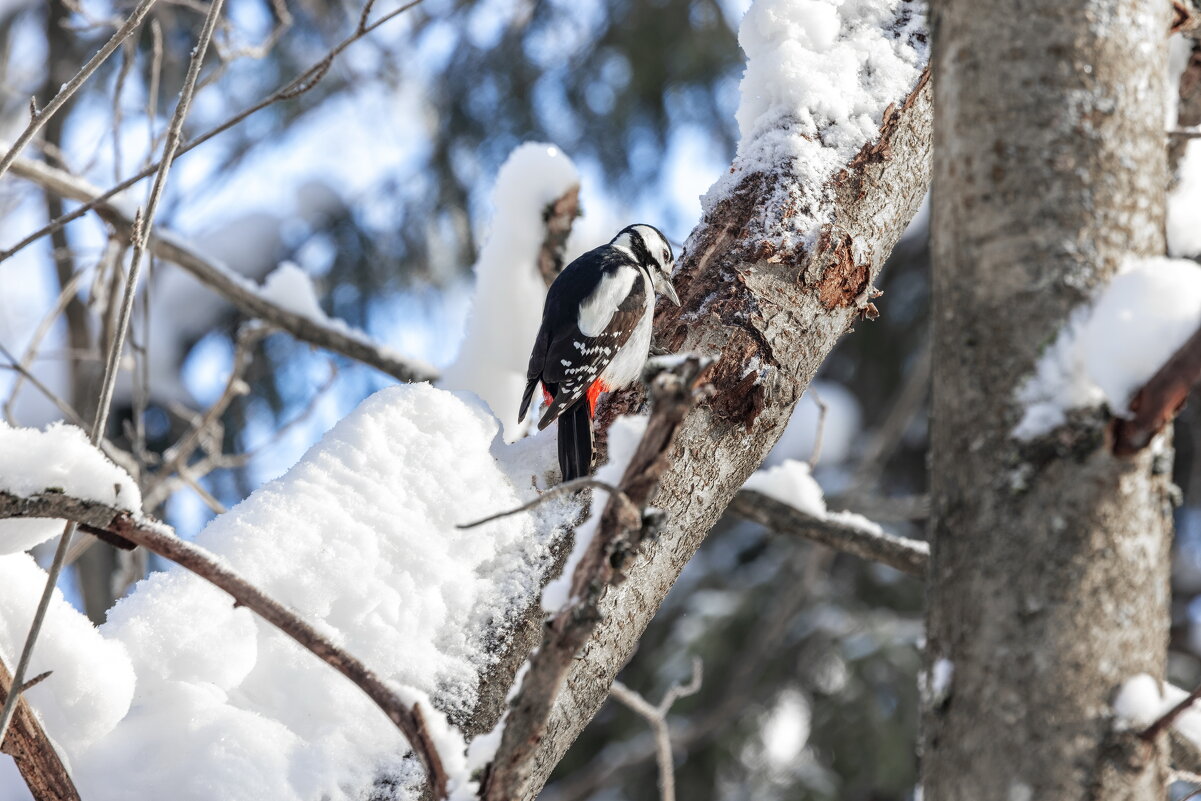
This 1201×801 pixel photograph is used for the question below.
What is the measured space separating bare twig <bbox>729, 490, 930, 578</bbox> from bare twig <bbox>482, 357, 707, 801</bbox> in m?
1.62

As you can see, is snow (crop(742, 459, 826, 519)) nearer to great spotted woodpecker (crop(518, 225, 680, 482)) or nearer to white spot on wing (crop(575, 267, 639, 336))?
great spotted woodpecker (crop(518, 225, 680, 482))

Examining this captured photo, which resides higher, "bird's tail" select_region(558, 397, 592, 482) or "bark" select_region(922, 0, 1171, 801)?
"bird's tail" select_region(558, 397, 592, 482)

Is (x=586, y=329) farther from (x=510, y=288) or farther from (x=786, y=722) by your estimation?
(x=786, y=722)

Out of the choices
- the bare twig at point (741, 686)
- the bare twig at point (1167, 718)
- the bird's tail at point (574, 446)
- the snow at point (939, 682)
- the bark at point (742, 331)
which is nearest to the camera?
the bare twig at point (1167, 718)

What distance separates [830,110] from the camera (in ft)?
6.41

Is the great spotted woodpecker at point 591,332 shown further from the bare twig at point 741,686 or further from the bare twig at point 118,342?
the bare twig at point 741,686

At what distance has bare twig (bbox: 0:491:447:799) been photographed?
0.99 m

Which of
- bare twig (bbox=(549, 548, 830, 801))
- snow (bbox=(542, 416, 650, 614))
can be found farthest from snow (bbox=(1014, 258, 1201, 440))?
bare twig (bbox=(549, 548, 830, 801))

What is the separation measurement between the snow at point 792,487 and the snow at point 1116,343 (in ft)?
5.37

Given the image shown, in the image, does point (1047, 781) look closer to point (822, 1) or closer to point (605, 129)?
point (822, 1)

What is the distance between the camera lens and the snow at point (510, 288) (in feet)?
9.93

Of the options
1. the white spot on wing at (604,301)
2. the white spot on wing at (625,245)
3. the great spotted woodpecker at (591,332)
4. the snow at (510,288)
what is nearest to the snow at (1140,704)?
the great spotted woodpecker at (591,332)

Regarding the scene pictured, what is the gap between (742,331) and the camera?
181cm

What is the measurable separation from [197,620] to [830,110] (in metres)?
1.38
